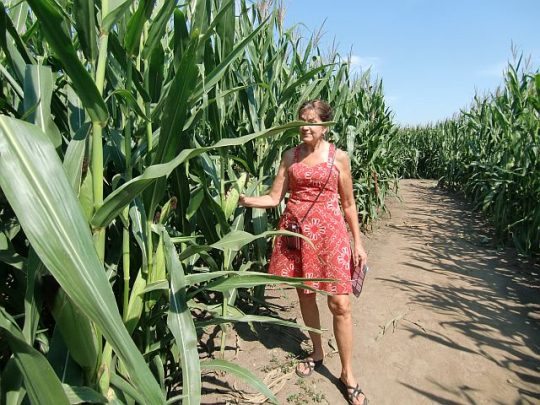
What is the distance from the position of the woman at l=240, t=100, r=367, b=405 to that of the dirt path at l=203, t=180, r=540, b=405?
22 centimetres

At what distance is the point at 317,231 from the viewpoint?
2295 mm

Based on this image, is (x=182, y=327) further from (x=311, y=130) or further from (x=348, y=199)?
(x=348, y=199)

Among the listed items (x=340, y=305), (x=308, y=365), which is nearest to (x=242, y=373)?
(x=340, y=305)

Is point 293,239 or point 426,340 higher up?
point 293,239

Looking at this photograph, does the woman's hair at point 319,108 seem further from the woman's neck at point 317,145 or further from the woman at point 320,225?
the woman's neck at point 317,145

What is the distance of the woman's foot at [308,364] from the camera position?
239 centimetres

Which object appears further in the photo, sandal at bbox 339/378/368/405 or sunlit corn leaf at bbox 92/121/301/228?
sandal at bbox 339/378/368/405

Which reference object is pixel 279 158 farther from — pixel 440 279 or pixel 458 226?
pixel 458 226

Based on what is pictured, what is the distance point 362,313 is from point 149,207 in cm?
246

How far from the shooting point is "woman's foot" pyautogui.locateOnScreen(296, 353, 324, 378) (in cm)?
239

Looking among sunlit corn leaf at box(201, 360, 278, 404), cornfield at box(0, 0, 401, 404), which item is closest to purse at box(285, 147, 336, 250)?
cornfield at box(0, 0, 401, 404)

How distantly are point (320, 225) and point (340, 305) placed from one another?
438 millimetres

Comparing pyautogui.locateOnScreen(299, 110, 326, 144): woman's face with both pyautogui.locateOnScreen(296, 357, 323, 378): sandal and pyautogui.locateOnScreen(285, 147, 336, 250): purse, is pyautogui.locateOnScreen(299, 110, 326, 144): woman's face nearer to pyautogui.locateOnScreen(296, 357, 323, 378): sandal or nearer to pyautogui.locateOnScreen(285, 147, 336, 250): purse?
pyautogui.locateOnScreen(285, 147, 336, 250): purse

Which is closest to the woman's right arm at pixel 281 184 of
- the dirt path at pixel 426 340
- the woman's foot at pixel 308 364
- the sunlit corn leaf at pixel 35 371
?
the dirt path at pixel 426 340
